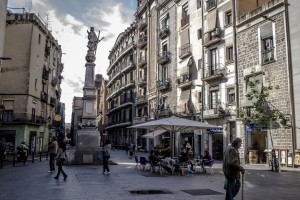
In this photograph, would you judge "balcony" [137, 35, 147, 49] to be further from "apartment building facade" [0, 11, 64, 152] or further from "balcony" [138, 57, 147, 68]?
"apartment building facade" [0, 11, 64, 152]

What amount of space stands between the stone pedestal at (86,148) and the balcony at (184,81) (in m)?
15.1

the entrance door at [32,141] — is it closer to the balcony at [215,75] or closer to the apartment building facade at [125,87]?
the apartment building facade at [125,87]

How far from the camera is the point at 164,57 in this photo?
37.6 m

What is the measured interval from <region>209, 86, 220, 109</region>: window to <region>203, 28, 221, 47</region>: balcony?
160 inches

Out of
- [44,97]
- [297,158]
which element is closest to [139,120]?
[44,97]

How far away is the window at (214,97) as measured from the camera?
2782 centimetres

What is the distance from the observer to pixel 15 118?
36062 mm

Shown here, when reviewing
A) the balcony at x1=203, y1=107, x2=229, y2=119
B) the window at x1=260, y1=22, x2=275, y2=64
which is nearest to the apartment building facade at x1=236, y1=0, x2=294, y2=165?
the window at x1=260, y1=22, x2=275, y2=64

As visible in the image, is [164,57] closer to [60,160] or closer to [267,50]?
[267,50]

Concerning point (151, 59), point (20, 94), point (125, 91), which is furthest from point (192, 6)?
point (125, 91)

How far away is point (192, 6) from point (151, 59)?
461 inches

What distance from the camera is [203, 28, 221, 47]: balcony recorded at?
2766 cm

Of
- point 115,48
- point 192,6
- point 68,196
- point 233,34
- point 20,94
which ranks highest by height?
point 115,48

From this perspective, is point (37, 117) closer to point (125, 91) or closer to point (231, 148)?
point (125, 91)
